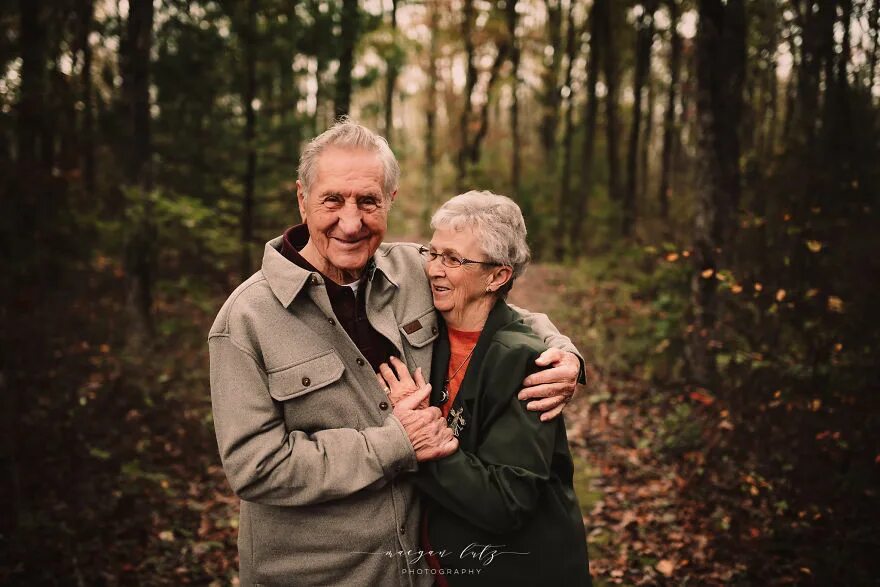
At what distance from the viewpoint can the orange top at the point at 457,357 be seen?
2.58m

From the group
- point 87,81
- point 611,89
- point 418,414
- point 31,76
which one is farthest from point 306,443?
point 611,89

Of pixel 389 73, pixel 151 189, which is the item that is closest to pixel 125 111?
pixel 151 189

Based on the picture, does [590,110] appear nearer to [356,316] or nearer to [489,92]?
[489,92]

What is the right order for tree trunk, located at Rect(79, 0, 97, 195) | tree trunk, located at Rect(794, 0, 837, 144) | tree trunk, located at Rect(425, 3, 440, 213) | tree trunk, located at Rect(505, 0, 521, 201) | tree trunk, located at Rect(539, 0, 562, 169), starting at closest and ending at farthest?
tree trunk, located at Rect(794, 0, 837, 144)
tree trunk, located at Rect(79, 0, 97, 195)
tree trunk, located at Rect(505, 0, 521, 201)
tree trunk, located at Rect(539, 0, 562, 169)
tree trunk, located at Rect(425, 3, 440, 213)

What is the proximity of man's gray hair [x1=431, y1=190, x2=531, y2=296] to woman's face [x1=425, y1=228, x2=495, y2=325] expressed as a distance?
0.04m

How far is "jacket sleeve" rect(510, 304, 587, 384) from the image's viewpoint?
280cm

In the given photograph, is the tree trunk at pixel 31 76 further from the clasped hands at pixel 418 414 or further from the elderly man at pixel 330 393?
the clasped hands at pixel 418 414

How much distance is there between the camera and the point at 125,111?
29.4ft

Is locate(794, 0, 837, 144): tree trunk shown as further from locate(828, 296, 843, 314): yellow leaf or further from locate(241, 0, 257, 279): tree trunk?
locate(241, 0, 257, 279): tree trunk

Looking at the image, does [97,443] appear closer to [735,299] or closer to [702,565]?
[702,565]

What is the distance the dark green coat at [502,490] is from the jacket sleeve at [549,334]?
0.99ft

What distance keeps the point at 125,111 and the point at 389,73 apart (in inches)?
624

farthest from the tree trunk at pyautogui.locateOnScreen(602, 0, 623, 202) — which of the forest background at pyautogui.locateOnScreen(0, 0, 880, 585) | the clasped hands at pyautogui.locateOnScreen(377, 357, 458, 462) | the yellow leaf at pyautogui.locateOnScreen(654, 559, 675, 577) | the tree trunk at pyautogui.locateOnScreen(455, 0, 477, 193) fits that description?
the clasped hands at pyautogui.locateOnScreen(377, 357, 458, 462)

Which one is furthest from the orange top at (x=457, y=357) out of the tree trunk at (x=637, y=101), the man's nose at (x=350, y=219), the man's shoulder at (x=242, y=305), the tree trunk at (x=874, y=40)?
the tree trunk at (x=637, y=101)
